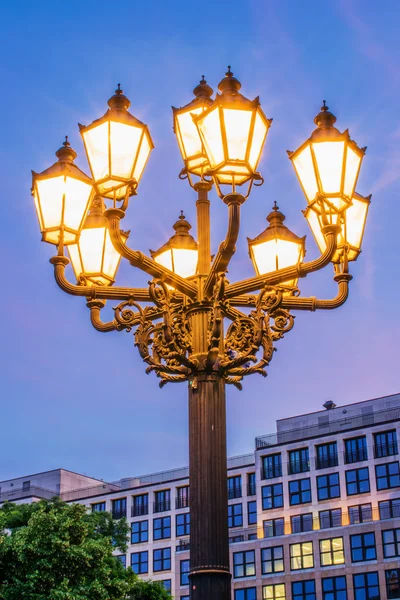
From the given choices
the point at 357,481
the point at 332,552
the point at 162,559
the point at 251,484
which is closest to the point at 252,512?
the point at 251,484

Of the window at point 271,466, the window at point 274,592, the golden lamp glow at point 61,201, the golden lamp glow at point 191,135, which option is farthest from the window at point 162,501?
the golden lamp glow at point 61,201

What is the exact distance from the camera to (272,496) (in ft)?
225

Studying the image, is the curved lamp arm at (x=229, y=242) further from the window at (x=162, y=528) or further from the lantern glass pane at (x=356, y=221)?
the window at (x=162, y=528)

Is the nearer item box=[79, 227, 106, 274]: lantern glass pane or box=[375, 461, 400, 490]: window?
box=[79, 227, 106, 274]: lantern glass pane

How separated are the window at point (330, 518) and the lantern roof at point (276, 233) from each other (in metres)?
56.6

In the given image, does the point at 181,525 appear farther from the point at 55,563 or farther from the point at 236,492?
the point at 55,563

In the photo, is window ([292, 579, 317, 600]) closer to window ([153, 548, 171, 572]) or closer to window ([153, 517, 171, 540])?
window ([153, 548, 171, 572])

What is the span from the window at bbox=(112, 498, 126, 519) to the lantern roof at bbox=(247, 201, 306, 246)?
239 ft

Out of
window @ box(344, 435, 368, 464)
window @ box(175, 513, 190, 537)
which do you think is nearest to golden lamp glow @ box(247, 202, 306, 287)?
window @ box(344, 435, 368, 464)

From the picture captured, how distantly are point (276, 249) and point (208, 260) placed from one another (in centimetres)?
199

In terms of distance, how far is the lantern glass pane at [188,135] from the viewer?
838 centimetres

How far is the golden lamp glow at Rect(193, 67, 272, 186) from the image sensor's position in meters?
6.95

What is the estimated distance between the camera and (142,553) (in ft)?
253

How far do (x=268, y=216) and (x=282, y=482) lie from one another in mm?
60823
